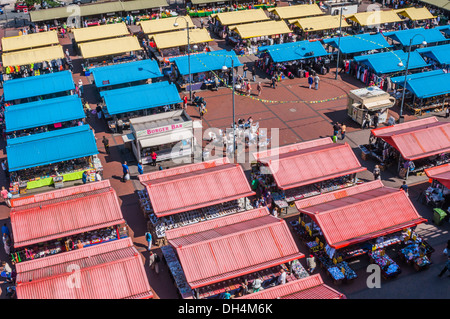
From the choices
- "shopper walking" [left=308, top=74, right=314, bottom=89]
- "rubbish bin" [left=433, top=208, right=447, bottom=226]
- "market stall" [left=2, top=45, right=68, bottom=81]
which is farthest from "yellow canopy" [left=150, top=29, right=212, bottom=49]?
"rubbish bin" [left=433, top=208, right=447, bottom=226]

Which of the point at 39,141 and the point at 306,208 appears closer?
the point at 306,208

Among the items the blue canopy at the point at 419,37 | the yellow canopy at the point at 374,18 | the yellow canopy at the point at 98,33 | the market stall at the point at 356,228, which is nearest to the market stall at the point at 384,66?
the blue canopy at the point at 419,37

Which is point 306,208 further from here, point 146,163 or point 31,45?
point 31,45

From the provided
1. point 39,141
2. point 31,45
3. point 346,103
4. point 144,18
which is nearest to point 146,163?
A: point 39,141

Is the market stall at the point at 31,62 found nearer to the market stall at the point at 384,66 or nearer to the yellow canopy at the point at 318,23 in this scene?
the yellow canopy at the point at 318,23
